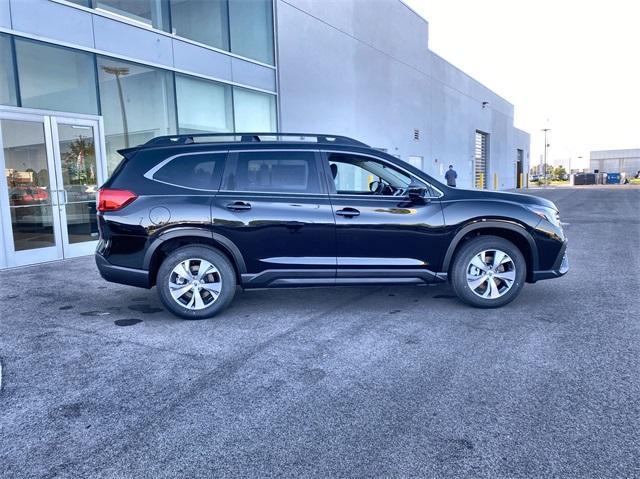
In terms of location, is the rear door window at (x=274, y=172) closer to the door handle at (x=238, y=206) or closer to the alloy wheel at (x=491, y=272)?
the door handle at (x=238, y=206)

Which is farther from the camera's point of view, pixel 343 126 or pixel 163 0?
pixel 343 126

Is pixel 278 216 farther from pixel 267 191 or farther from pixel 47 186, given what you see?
pixel 47 186

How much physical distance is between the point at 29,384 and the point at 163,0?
10540 millimetres

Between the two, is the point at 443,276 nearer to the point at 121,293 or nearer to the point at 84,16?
the point at 121,293

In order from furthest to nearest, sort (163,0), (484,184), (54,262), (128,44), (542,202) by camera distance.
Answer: (484,184) → (163,0) → (128,44) → (54,262) → (542,202)

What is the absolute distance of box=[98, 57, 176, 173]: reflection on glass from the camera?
10.0 metres

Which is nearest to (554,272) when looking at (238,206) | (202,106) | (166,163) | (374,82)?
(238,206)

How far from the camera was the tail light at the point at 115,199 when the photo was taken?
4.83 metres

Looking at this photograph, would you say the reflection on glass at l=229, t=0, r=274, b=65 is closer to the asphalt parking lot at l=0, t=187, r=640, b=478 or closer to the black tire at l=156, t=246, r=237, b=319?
the black tire at l=156, t=246, r=237, b=319

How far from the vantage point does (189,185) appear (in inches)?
195

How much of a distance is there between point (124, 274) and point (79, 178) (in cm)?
581

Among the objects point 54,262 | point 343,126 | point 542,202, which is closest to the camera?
point 542,202

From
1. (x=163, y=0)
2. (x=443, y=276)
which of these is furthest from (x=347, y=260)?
(x=163, y=0)

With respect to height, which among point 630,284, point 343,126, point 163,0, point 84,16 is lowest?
point 630,284
